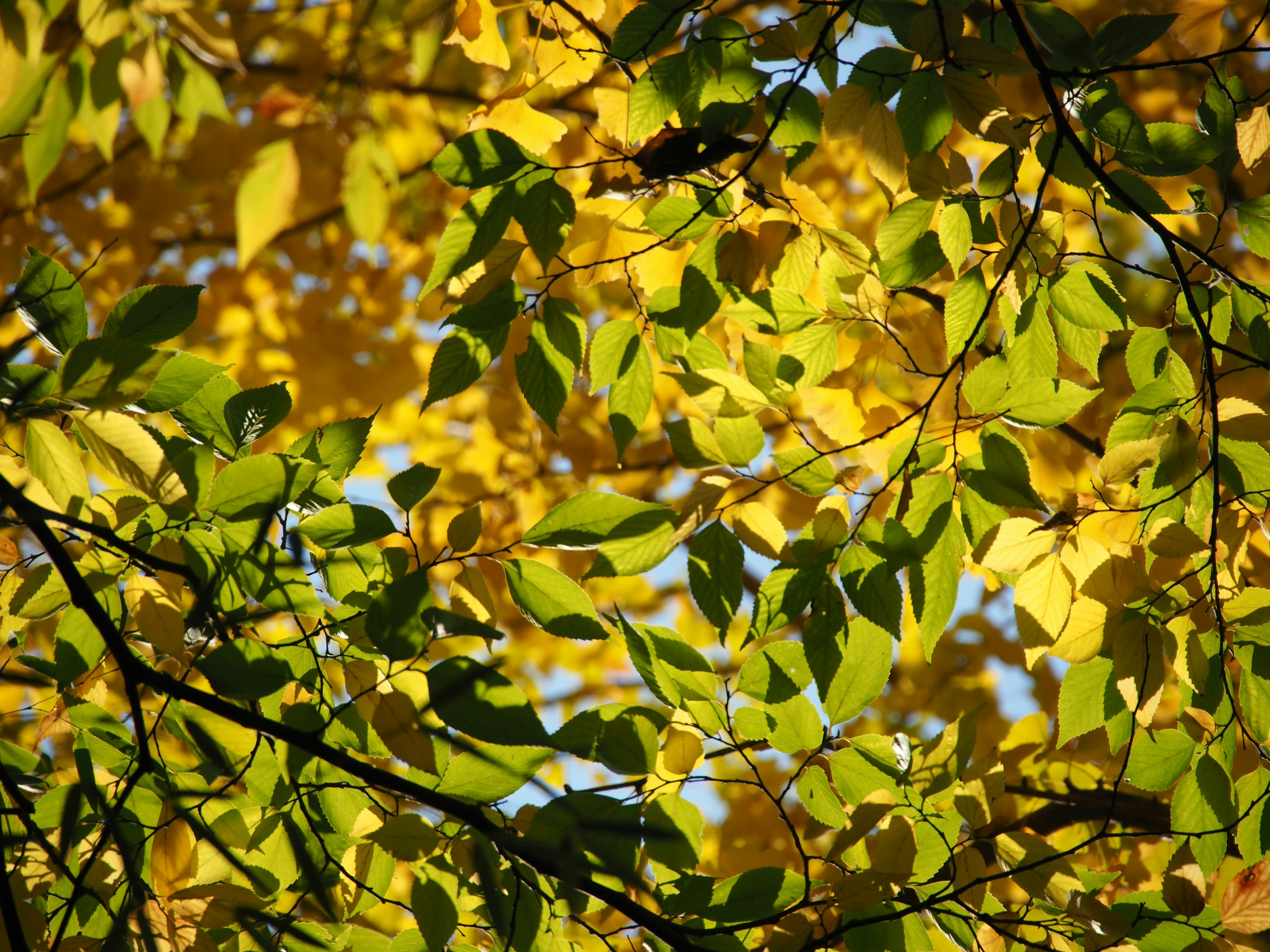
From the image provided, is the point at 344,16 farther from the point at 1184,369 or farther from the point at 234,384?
the point at 1184,369

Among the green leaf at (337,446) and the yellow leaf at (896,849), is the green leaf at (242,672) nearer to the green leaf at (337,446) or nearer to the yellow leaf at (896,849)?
the green leaf at (337,446)

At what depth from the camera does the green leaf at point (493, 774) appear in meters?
0.76

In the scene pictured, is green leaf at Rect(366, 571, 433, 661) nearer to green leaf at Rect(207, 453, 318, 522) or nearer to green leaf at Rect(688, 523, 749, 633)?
green leaf at Rect(207, 453, 318, 522)

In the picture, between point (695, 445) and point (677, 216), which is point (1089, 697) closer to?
point (695, 445)

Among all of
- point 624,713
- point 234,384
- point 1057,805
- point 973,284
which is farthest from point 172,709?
point 1057,805

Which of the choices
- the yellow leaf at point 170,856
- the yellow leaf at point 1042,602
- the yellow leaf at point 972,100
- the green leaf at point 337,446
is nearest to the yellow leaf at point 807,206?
the yellow leaf at point 972,100

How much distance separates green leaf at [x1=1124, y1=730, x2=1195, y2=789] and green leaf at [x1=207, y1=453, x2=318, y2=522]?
912mm

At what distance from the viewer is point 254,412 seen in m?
0.82

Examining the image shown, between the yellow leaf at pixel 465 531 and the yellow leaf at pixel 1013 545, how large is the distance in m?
0.49

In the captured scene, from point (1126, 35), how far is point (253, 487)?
0.86 metres

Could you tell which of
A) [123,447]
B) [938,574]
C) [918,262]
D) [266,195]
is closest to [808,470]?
[938,574]

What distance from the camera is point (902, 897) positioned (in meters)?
0.90

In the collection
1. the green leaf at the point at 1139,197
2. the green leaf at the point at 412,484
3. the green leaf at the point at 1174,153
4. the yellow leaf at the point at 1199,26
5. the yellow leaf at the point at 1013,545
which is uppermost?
the yellow leaf at the point at 1199,26

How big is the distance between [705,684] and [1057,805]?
1.03 meters
